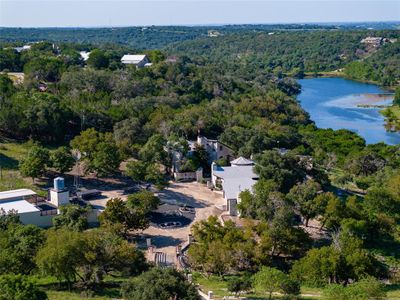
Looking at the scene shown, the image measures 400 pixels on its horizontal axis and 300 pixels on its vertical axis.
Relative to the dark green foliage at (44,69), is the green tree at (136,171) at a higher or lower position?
lower

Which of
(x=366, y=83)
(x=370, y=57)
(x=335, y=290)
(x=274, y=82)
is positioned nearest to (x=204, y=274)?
(x=335, y=290)

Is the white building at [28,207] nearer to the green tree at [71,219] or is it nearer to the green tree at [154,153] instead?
the green tree at [71,219]

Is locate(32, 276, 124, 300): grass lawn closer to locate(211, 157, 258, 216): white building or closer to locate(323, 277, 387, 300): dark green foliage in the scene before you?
locate(323, 277, 387, 300): dark green foliage

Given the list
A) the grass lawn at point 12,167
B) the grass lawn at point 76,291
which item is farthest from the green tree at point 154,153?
the grass lawn at point 76,291

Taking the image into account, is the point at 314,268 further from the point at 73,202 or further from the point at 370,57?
the point at 370,57

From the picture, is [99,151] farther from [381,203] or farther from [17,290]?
[17,290]

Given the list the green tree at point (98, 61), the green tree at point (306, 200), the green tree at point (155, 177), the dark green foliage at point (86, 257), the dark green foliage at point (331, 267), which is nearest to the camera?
the dark green foliage at point (86, 257)
